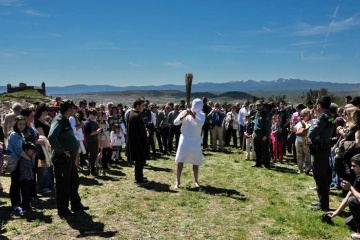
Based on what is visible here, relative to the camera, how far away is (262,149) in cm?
1197

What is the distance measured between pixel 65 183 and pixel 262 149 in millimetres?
7399

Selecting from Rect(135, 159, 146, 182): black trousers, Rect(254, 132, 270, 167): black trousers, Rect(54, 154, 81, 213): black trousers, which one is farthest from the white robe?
Rect(254, 132, 270, 167): black trousers

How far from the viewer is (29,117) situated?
25.0 ft

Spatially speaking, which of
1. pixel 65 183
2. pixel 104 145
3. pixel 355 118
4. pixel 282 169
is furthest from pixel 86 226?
pixel 282 169

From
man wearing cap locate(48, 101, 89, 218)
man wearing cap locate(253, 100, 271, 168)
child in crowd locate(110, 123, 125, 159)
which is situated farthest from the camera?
child in crowd locate(110, 123, 125, 159)

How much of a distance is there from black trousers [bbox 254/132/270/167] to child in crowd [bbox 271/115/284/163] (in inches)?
51.3

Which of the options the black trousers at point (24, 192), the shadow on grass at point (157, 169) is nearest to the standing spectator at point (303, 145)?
the shadow on grass at point (157, 169)

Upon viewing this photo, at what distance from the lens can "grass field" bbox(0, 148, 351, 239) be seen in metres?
5.95

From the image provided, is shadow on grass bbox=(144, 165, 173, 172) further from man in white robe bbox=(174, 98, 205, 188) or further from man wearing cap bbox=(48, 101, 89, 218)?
man wearing cap bbox=(48, 101, 89, 218)

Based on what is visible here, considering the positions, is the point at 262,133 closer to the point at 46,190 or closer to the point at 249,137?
the point at 249,137

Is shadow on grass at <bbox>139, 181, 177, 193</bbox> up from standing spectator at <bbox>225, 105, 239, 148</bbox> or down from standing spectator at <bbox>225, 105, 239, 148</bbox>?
down

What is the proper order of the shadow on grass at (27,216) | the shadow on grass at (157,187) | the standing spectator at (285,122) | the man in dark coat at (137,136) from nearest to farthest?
the shadow on grass at (27,216)
the shadow on grass at (157,187)
the man in dark coat at (137,136)
the standing spectator at (285,122)

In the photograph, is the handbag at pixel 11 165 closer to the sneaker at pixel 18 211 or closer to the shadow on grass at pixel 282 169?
the sneaker at pixel 18 211

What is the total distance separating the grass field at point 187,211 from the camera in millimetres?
5949
